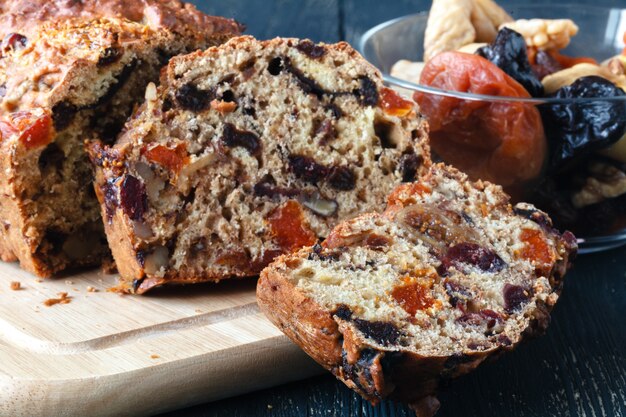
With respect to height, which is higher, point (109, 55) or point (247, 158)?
point (109, 55)

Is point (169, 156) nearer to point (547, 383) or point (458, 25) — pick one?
A: point (547, 383)

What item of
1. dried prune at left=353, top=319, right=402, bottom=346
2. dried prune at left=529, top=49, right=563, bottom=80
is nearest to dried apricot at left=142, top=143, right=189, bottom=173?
dried prune at left=353, top=319, right=402, bottom=346

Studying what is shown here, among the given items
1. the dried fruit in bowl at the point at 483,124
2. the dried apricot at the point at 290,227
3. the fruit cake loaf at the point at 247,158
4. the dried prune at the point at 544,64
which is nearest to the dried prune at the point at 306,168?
the fruit cake loaf at the point at 247,158

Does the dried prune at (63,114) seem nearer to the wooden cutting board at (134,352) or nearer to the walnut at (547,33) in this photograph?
the wooden cutting board at (134,352)

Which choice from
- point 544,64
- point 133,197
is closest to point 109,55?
point 133,197

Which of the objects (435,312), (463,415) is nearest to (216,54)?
(435,312)

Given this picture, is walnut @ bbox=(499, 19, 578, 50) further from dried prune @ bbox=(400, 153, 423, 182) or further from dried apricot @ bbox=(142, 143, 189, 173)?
dried apricot @ bbox=(142, 143, 189, 173)
